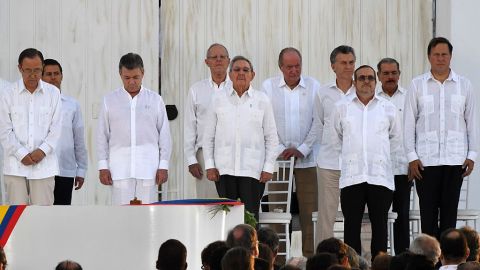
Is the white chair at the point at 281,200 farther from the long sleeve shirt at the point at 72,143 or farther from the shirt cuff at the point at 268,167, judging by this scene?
the long sleeve shirt at the point at 72,143

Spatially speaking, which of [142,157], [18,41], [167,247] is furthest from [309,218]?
[167,247]

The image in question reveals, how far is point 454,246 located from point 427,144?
2810 millimetres

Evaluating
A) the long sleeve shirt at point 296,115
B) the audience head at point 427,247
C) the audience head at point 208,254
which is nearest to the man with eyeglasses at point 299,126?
the long sleeve shirt at point 296,115

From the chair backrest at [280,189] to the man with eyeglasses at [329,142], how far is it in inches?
12.5

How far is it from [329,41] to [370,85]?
2669 millimetres

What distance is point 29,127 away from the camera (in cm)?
1123

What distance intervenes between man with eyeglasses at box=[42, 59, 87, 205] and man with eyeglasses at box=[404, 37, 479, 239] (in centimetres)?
275

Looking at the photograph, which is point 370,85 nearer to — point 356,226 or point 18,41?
point 356,226

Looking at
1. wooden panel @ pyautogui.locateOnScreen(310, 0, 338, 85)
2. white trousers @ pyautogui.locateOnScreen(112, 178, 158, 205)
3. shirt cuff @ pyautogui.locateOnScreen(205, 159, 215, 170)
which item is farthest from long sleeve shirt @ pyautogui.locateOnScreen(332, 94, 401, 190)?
wooden panel @ pyautogui.locateOnScreen(310, 0, 338, 85)

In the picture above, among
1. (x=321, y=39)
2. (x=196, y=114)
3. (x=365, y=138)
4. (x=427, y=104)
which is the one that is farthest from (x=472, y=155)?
(x=321, y=39)

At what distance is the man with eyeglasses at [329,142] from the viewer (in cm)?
1151

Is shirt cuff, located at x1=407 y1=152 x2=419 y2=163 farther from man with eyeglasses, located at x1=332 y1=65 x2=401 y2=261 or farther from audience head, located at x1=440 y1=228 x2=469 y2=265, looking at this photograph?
audience head, located at x1=440 y1=228 x2=469 y2=265

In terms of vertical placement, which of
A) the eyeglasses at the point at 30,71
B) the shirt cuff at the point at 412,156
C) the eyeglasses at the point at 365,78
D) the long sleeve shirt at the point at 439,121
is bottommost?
the shirt cuff at the point at 412,156

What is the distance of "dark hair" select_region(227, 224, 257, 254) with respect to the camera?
8617 mm
